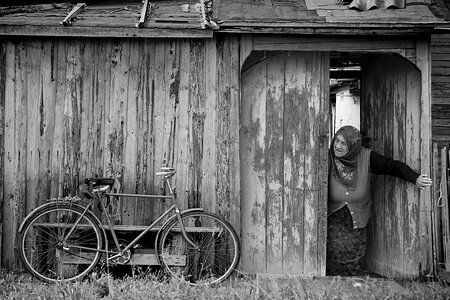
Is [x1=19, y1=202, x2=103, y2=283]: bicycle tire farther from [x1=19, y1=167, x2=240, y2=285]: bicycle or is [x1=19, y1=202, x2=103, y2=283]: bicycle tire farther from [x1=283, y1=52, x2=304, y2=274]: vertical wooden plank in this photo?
[x1=283, y1=52, x2=304, y2=274]: vertical wooden plank

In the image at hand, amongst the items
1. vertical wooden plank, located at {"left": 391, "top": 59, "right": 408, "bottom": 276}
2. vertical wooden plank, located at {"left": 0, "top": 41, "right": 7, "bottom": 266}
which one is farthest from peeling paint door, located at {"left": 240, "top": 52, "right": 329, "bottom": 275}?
vertical wooden plank, located at {"left": 0, "top": 41, "right": 7, "bottom": 266}

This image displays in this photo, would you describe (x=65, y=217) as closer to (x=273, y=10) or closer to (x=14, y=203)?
(x=14, y=203)

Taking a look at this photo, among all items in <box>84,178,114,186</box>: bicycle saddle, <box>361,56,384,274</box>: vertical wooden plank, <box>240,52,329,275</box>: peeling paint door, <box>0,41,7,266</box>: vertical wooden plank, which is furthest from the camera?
<box>361,56,384,274</box>: vertical wooden plank

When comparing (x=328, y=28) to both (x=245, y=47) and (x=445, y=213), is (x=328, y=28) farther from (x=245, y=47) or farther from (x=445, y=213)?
(x=445, y=213)

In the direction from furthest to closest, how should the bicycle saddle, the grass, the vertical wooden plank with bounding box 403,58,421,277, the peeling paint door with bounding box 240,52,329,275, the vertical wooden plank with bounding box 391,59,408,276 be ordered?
the vertical wooden plank with bounding box 391,59,408,276 < the peeling paint door with bounding box 240,52,329,275 < the vertical wooden plank with bounding box 403,58,421,277 < the bicycle saddle < the grass

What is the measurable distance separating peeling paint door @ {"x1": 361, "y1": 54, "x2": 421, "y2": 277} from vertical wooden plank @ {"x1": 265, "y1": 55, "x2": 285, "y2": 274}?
1.51 m

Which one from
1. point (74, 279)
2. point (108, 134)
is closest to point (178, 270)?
point (74, 279)

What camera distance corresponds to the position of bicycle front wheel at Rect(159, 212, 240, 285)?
775 cm

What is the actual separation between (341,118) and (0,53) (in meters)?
10.8

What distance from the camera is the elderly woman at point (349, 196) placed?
27.9ft

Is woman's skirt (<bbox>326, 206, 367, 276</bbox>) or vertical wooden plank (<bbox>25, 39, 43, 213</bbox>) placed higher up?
vertical wooden plank (<bbox>25, 39, 43, 213</bbox>)

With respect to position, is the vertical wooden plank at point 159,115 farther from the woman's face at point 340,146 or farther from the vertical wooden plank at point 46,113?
the woman's face at point 340,146

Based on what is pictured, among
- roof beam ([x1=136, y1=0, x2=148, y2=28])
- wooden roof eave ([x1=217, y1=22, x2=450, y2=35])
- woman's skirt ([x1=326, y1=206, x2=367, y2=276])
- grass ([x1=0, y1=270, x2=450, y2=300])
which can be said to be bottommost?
grass ([x1=0, y1=270, x2=450, y2=300])

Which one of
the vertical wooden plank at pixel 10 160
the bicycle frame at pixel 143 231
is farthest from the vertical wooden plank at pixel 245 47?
the vertical wooden plank at pixel 10 160
